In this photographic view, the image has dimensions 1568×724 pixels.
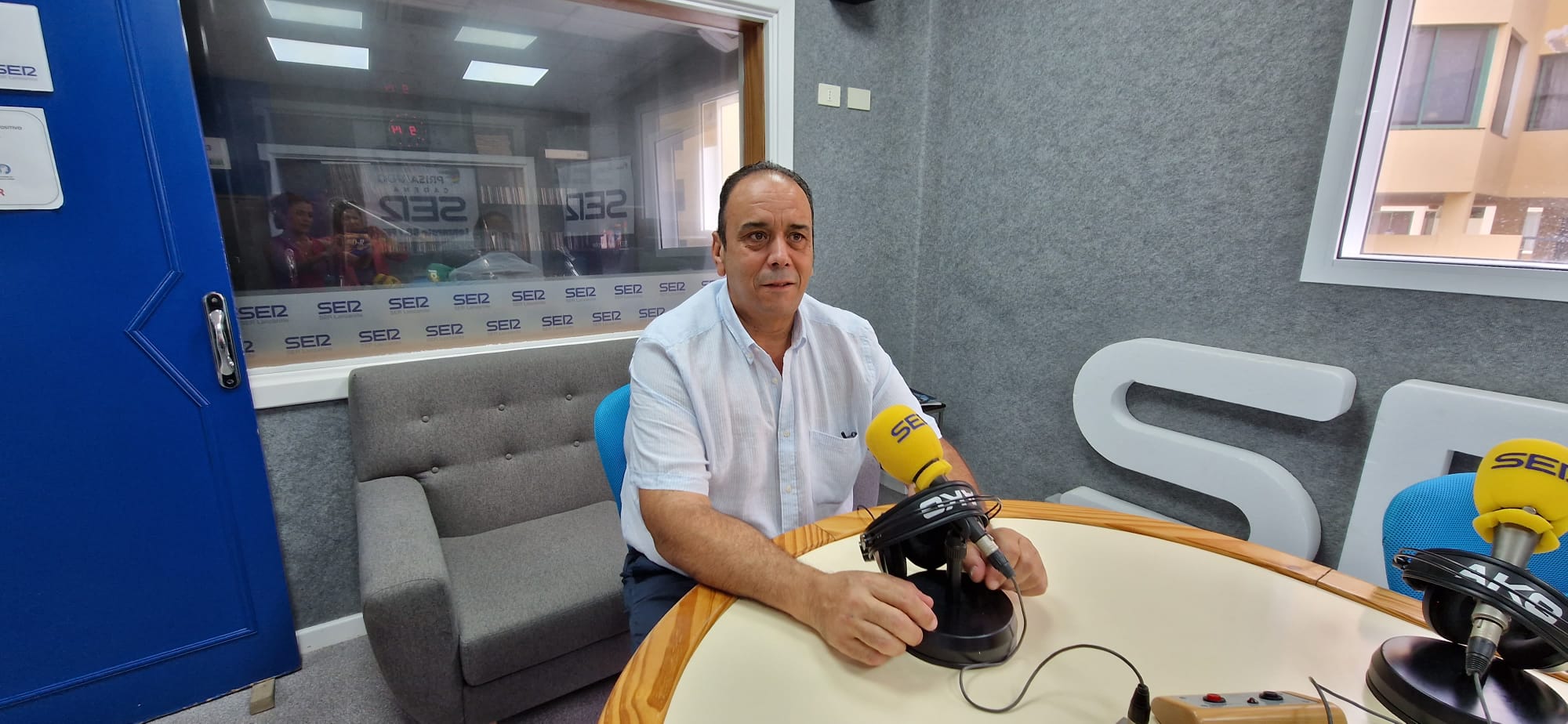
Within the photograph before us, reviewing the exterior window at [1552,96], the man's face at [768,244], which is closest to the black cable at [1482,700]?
the man's face at [768,244]

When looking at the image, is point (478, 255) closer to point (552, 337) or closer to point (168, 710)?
point (552, 337)

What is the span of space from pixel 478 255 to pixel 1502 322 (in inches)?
100

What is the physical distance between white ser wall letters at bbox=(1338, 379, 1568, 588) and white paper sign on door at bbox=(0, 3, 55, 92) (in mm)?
2829

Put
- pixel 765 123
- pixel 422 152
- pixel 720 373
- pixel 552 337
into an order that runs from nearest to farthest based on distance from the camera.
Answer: pixel 720 373 < pixel 422 152 < pixel 552 337 < pixel 765 123

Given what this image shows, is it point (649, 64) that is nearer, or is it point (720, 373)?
point (720, 373)

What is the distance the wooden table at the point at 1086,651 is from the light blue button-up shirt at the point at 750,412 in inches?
9.1

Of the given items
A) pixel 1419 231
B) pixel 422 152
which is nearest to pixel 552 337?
pixel 422 152

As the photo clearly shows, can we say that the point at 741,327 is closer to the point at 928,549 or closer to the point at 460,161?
the point at 928,549

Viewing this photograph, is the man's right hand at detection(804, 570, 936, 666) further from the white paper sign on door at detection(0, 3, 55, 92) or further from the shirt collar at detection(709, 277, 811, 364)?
the white paper sign on door at detection(0, 3, 55, 92)

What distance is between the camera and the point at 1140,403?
194 cm

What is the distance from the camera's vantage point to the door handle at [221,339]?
147 cm

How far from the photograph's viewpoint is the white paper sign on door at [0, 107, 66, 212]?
4.09ft

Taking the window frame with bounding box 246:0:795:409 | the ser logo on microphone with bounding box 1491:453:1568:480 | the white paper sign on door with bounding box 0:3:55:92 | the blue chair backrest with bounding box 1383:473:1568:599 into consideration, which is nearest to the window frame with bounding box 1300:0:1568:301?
the blue chair backrest with bounding box 1383:473:1568:599

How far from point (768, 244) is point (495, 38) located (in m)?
1.32
